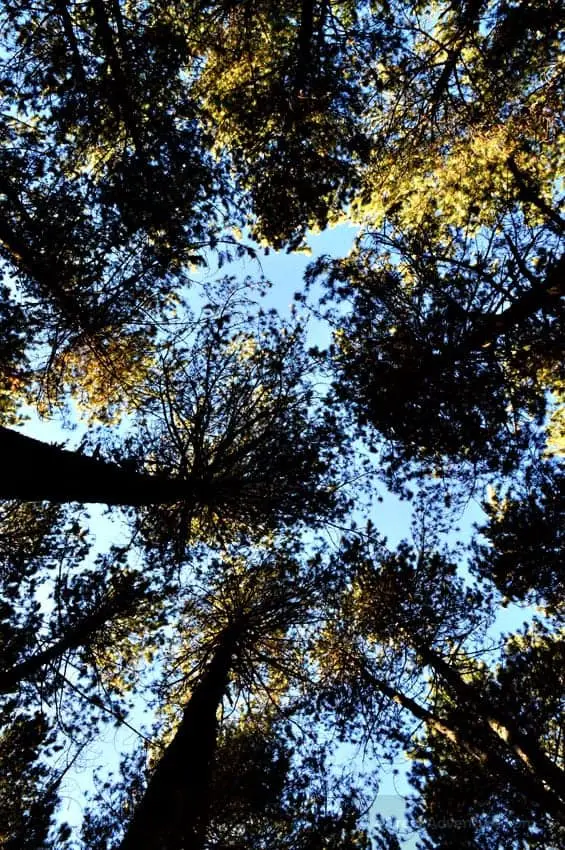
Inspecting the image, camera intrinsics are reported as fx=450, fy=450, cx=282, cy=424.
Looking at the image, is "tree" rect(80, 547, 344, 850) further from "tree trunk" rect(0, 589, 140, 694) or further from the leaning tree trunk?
"tree trunk" rect(0, 589, 140, 694)

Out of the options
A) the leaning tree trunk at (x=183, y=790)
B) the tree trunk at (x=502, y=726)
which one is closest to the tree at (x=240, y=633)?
the leaning tree trunk at (x=183, y=790)

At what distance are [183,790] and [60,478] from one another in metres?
4.81

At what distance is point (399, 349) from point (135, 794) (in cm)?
988

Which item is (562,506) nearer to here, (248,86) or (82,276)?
(82,276)

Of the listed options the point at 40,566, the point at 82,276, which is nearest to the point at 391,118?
the point at 82,276

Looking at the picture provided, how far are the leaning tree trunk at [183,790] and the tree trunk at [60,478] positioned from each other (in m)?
3.77

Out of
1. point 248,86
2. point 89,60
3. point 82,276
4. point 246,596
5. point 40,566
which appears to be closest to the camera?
point 89,60

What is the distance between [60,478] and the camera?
588cm

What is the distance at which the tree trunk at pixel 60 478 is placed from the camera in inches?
214

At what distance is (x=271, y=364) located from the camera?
9.78 m

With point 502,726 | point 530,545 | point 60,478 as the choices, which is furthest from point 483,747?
point 60,478

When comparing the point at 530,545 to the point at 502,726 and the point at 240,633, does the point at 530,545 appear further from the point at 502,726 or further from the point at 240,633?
the point at 240,633

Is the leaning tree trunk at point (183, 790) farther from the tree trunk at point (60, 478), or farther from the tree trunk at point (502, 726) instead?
the tree trunk at point (502, 726)

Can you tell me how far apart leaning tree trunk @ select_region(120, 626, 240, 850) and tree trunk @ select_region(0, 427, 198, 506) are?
3770 mm
